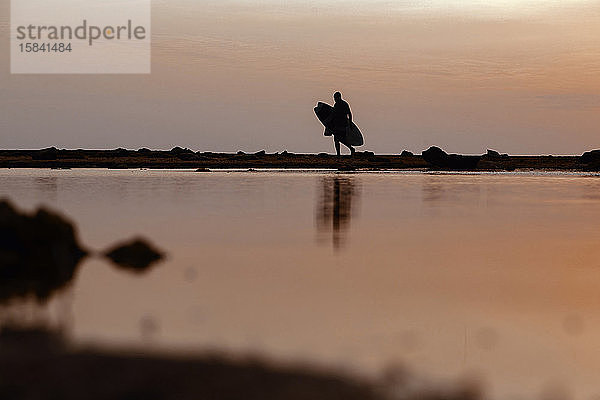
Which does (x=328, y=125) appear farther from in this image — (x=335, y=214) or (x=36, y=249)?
(x=36, y=249)

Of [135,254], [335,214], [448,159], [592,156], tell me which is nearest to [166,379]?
[135,254]

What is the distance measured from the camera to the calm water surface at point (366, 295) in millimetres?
10867

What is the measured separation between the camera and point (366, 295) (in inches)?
612

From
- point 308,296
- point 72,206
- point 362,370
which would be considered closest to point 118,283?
point 308,296

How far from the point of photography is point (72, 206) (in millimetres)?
38688

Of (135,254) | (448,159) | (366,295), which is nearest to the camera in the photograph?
(366,295)

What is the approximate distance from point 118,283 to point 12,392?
8.25 m

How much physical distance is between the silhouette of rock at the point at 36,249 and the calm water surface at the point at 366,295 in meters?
0.61

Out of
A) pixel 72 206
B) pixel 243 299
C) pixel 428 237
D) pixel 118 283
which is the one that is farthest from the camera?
pixel 72 206

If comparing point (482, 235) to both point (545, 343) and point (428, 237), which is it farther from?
point (545, 343)

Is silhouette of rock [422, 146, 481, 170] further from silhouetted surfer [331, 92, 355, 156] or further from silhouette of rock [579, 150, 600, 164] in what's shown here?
silhouette of rock [579, 150, 600, 164]

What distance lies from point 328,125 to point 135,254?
112m

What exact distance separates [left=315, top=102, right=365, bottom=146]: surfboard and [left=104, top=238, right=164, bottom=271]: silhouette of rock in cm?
11158

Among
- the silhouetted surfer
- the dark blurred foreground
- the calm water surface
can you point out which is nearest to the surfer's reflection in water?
the calm water surface
